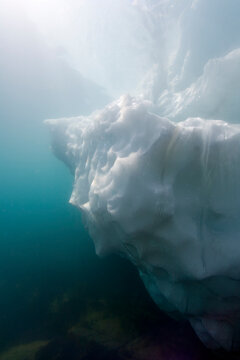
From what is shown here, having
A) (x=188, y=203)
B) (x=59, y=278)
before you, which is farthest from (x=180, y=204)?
(x=59, y=278)

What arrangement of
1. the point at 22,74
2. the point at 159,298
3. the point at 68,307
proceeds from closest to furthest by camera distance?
the point at 159,298 < the point at 68,307 < the point at 22,74

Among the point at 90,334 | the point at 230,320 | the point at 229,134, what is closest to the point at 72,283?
the point at 90,334

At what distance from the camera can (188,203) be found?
2.97 m

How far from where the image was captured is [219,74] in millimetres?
7988

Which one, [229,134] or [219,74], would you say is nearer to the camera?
[229,134]

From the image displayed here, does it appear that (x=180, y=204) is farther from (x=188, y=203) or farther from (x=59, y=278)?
(x=59, y=278)

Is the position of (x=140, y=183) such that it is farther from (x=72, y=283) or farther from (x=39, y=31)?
(x=39, y=31)

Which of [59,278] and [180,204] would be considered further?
[59,278]

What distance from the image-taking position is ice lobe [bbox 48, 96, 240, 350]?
9.17ft

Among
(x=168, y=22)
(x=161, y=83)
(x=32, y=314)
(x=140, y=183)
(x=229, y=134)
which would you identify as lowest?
(x=32, y=314)

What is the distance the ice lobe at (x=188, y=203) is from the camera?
9.17 feet

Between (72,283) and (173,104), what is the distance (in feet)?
28.7

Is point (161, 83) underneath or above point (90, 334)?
above

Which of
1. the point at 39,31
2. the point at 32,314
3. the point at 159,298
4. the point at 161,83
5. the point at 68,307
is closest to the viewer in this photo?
the point at 159,298
